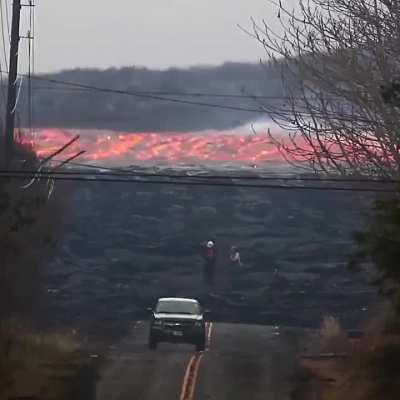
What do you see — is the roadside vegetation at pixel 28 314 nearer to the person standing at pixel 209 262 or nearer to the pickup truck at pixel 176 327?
the pickup truck at pixel 176 327

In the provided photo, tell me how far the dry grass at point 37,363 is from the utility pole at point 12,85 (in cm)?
556

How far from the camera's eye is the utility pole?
39062 mm

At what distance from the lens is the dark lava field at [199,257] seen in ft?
227

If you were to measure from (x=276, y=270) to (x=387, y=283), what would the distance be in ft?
149

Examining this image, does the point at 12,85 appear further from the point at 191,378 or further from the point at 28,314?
the point at 28,314

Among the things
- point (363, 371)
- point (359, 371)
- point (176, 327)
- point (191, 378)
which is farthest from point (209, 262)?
point (363, 371)

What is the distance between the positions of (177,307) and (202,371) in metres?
10.6

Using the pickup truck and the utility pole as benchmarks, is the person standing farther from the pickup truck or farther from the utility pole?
the utility pole

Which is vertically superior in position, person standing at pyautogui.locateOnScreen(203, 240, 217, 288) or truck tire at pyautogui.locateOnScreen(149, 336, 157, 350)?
person standing at pyautogui.locateOnScreen(203, 240, 217, 288)

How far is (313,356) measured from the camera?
4653 centimetres

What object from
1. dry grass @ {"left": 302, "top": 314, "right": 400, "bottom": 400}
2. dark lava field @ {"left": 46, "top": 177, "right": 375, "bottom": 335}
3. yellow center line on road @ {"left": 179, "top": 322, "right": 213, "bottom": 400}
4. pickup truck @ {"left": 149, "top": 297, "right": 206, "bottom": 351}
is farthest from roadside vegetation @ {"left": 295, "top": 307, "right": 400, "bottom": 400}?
dark lava field @ {"left": 46, "top": 177, "right": 375, "bottom": 335}

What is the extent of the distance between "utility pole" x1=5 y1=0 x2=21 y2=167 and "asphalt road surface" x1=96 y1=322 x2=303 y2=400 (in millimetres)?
6659

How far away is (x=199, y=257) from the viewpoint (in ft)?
260

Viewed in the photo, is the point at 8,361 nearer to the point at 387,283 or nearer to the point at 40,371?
the point at 40,371
